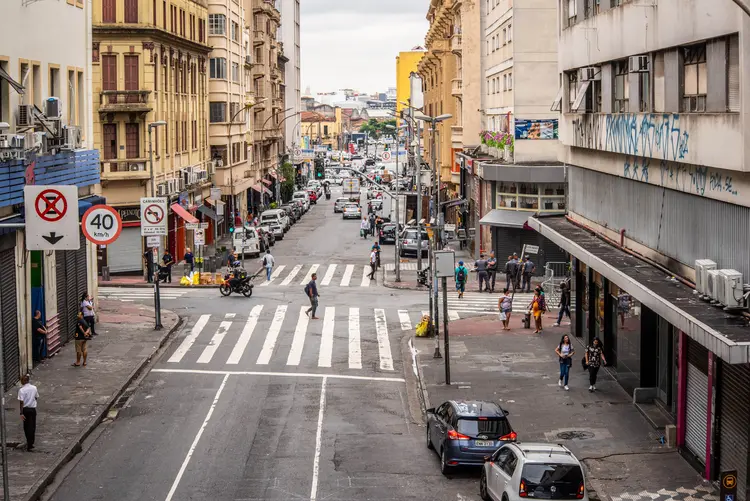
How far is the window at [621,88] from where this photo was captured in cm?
2806

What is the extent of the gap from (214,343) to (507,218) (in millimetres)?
24289

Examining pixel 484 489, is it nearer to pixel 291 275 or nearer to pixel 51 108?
pixel 51 108

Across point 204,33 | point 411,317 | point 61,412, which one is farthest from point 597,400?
point 204,33

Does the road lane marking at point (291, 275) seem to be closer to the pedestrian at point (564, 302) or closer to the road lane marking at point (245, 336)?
the road lane marking at point (245, 336)

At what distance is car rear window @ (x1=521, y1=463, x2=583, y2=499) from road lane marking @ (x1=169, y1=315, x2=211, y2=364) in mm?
18324

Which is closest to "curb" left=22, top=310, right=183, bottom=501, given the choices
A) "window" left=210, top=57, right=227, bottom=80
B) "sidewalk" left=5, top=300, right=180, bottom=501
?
"sidewalk" left=5, top=300, right=180, bottom=501

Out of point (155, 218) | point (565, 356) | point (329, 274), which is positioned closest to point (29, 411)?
point (565, 356)

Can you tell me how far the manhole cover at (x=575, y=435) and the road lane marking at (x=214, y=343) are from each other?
523 inches

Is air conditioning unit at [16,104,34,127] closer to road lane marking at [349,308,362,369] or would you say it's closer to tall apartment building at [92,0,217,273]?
road lane marking at [349,308,362,369]

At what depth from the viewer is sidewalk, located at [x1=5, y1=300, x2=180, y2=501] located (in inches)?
877

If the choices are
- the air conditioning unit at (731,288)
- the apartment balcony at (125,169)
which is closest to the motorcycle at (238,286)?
the apartment balcony at (125,169)

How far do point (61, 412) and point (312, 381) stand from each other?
7505mm

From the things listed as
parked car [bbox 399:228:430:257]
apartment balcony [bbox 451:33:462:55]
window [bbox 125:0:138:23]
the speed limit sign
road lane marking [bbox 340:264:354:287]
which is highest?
apartment balcony [bbox 451:33:462:55]

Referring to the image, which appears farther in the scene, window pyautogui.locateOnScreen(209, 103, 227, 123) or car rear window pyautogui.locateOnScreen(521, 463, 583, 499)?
window pyautogui.locateOnScreen(209, 103, 227, 123)
